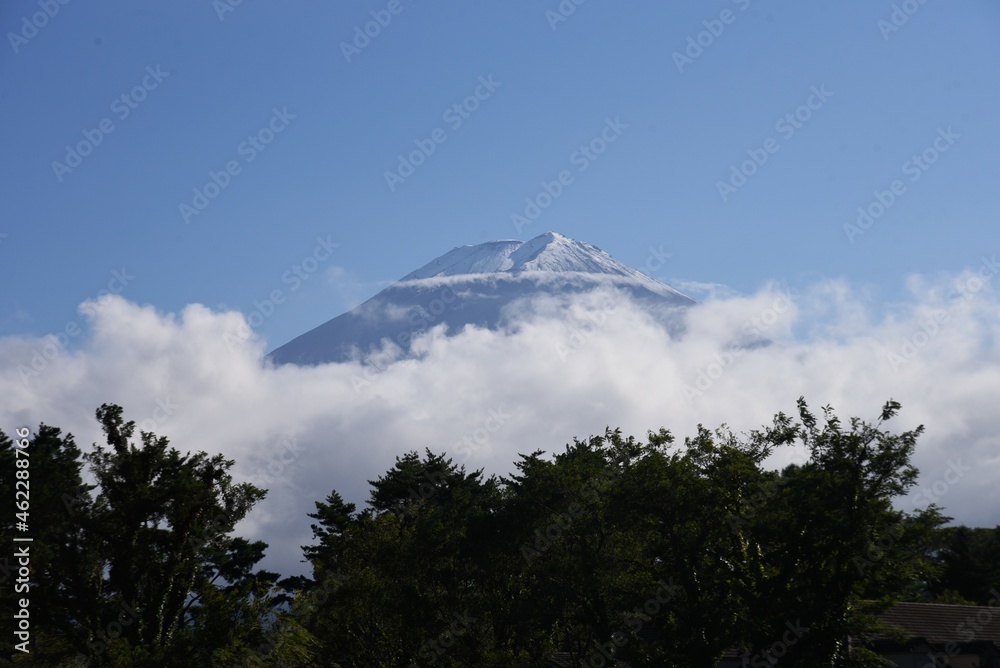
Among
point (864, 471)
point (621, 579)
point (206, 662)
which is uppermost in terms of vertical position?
point (864, 471)

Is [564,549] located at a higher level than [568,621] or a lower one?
higher

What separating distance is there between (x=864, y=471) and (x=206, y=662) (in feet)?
78.1

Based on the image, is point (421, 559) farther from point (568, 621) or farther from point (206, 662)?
point (206, 662)

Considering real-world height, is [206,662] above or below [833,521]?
below

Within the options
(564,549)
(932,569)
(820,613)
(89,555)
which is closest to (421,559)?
(564,549)

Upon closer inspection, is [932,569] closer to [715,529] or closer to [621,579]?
[715,529]

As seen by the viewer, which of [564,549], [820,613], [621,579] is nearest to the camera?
[820,613]

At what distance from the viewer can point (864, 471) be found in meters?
33.2

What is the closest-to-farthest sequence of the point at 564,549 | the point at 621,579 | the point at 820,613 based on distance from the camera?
the point at 820,613 < the point at 621,579 < the point at 564,549

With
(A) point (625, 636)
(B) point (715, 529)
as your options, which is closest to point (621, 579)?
(A) point (625, 636)

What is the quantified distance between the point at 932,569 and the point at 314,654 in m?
24.1

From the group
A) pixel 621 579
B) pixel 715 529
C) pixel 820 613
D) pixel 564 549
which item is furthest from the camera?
pixel 564 549

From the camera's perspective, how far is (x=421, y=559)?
4169cm

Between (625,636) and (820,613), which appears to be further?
(625,636)
